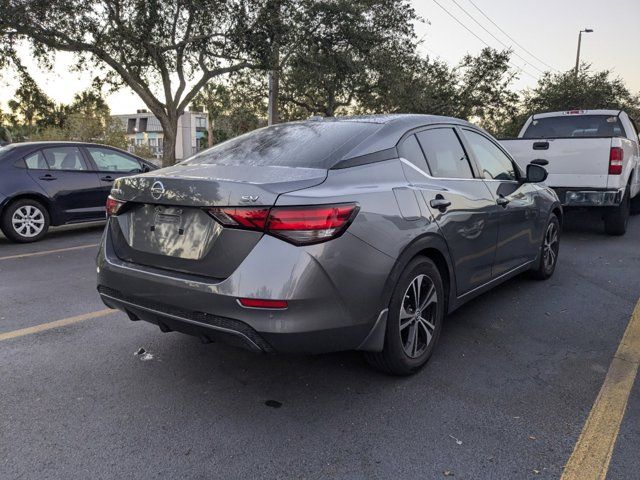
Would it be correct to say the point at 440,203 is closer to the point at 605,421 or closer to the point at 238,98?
the point at 605,421

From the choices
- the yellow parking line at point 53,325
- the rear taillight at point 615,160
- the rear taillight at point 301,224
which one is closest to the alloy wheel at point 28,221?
the yellow parking line at point 53,325

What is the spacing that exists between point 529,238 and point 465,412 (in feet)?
8.28

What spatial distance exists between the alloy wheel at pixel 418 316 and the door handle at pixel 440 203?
1.51 feet

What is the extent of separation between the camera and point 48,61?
→ 17547 millimetres

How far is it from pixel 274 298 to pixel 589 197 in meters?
6.58

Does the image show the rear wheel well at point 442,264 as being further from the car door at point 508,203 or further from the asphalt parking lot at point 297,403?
the car door at point 508,203

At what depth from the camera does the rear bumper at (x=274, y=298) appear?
100 inches

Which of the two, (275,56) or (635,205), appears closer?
(635,205)

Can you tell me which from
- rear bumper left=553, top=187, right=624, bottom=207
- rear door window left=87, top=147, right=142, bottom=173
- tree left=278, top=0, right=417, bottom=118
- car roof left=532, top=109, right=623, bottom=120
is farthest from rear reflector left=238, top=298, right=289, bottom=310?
tree left=278, top=0, right=417, bottom=118

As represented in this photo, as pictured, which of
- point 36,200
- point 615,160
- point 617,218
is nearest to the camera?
point 615,160

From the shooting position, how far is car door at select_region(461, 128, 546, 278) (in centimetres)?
427

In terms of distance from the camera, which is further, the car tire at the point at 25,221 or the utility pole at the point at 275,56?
the utility pole at the point at 275,56

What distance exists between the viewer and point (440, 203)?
340 centimetres

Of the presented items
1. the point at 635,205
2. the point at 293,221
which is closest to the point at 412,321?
the point at 293,221
